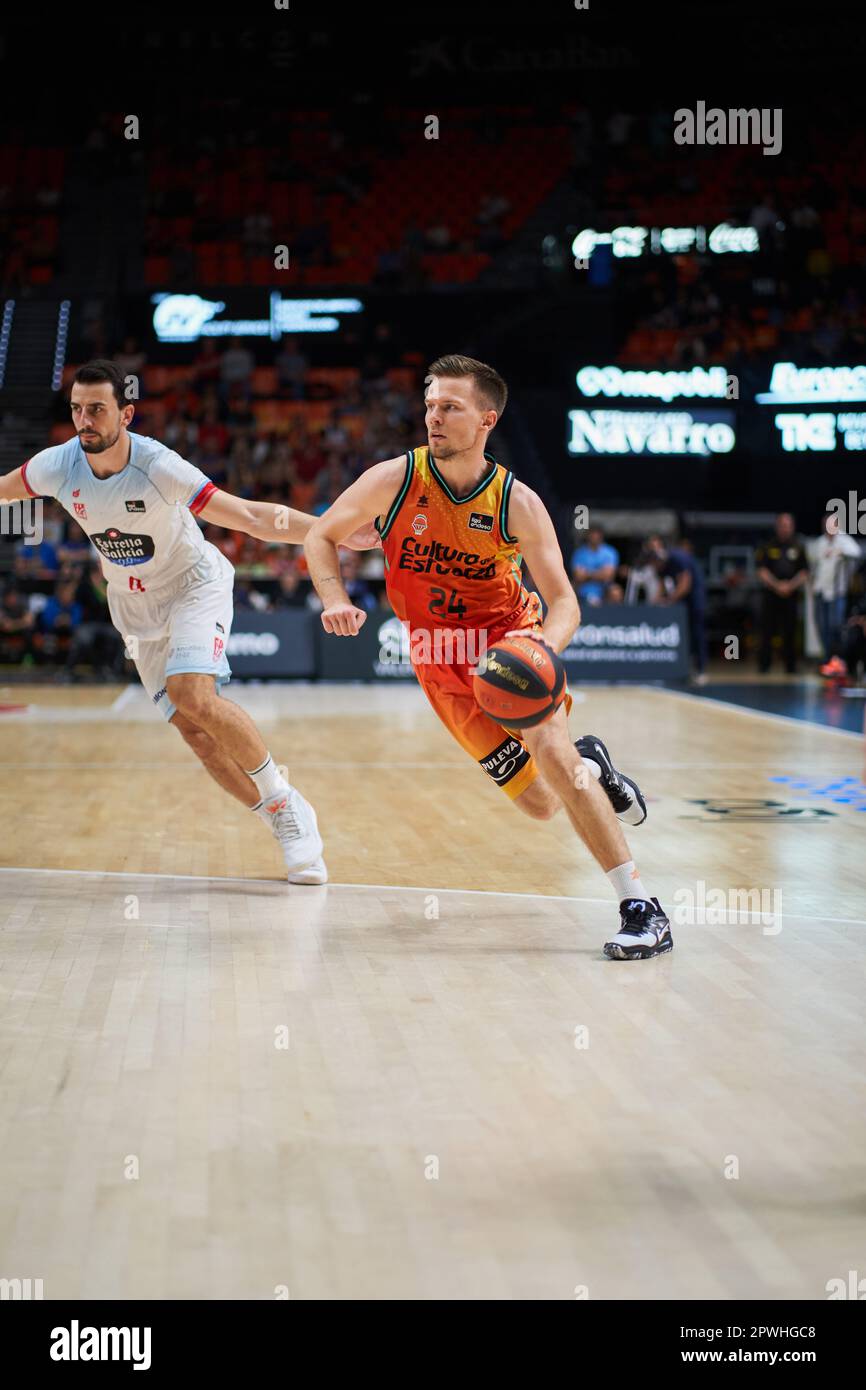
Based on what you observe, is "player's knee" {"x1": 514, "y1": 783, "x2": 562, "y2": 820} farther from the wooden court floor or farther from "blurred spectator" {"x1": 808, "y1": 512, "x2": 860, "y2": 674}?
"blurred spectator" {"x1": 808, "y1": 512, "x2": 860, "y2": 674}

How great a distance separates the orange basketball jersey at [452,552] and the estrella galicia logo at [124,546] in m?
1.31

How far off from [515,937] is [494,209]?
2419 centimetres

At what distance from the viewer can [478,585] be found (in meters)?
5.34

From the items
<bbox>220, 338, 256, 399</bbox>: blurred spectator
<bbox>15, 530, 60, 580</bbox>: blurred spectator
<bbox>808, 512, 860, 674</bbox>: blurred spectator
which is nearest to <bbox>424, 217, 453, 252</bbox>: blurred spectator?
<bbox>220, 338, 256, 399</bbox>: blurred spectator

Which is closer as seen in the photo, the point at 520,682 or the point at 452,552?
the point at 520,682

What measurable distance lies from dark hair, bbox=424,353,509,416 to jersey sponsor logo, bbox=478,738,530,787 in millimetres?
1193

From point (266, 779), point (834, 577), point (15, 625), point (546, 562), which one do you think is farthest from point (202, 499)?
point (15, 625)

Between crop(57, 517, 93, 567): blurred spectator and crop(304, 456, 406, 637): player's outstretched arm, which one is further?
crop(57, 517, 93, 567): blurred spectator

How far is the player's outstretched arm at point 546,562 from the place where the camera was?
4797 millimetres

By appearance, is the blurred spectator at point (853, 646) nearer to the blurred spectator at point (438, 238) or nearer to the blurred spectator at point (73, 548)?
the blurred spectator at point (73, 548)

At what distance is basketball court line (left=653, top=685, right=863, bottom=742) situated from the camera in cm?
1232

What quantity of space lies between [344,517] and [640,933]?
1.78 meters

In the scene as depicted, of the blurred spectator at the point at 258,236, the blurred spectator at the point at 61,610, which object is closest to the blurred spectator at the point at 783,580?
the blurred spectator at the point at 61,610

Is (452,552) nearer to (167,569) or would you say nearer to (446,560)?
(446,560)
